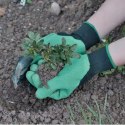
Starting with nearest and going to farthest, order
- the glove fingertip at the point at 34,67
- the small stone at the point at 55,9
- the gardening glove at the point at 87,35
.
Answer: the glove fingertip at the point at 34,67 → the gardening glove at the point at 87,35 → the small stone at the point at 55,9

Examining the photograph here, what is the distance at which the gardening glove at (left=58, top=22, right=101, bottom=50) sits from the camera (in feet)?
7.39

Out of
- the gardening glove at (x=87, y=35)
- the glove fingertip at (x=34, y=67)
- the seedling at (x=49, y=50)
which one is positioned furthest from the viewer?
the gardening glove at (x=87, y=35)

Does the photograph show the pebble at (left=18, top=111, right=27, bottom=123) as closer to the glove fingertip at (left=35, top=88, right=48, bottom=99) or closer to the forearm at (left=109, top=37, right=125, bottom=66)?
the glove fingertip at (left=35, top=88, right=48, bottom=99)

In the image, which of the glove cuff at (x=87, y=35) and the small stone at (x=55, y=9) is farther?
the small stone at (x=55, y=9)

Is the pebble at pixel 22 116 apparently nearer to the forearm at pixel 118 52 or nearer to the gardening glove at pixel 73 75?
the gardening glove at pixel 73 75

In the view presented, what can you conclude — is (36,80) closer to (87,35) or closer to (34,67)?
(34,67)

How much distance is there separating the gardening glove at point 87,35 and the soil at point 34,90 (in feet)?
0.52

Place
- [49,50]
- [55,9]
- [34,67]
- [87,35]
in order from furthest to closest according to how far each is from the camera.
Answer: [55,9] < [87,35] < [34,67] < [49,50]

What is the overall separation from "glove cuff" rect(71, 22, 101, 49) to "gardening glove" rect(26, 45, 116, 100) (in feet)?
0.53

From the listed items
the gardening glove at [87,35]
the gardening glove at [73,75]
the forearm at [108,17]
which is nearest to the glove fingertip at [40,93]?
the gardening glove at [73,75]

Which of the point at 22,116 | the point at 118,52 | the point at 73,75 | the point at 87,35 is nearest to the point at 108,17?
the point at 87,35

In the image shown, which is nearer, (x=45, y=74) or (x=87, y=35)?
(x=45, y=74)

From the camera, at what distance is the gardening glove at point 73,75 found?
2043 mm

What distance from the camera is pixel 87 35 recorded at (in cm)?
226
